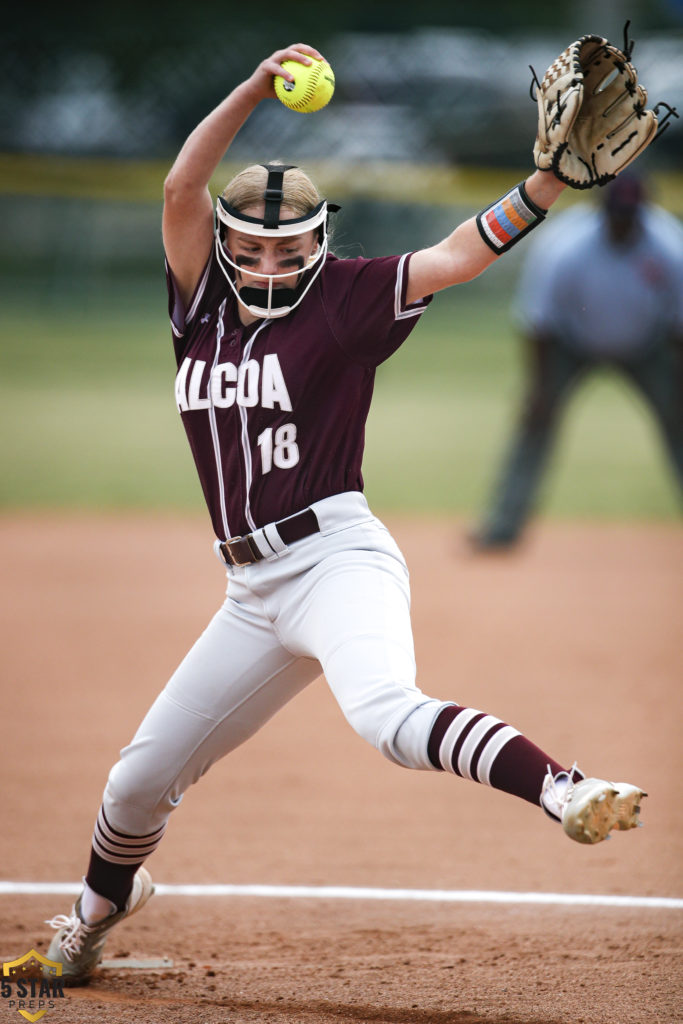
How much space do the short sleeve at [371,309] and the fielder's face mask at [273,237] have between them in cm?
8

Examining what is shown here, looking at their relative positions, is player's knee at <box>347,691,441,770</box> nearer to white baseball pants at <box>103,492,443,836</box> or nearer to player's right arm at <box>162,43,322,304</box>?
white baseball pants at <box>103,492,443,836</box>

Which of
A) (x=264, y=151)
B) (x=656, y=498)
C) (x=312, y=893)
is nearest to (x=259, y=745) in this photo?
(x=312, y=893)

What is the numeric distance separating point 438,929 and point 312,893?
0.44 m

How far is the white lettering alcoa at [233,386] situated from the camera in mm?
2693

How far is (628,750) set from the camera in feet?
15.5

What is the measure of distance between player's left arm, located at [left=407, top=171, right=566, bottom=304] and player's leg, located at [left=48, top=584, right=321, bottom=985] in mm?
830

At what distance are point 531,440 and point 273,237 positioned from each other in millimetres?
5298

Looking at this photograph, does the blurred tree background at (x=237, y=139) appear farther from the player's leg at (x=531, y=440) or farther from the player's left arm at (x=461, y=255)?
the player's left arm at (x=461, y=255)

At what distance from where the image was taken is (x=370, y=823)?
13.6 ft

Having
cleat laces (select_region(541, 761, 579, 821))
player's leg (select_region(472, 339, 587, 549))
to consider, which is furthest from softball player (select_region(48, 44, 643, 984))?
player's leg (select_region(472, 339, 587, 549))

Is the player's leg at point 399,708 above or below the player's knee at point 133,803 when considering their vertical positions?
above

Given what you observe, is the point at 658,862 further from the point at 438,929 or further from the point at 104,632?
the point at 104,632

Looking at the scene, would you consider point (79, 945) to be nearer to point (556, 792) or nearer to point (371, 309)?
point (556, 792)

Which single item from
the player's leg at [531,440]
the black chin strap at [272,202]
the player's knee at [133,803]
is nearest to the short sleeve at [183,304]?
the black chin strap at [272,202]
